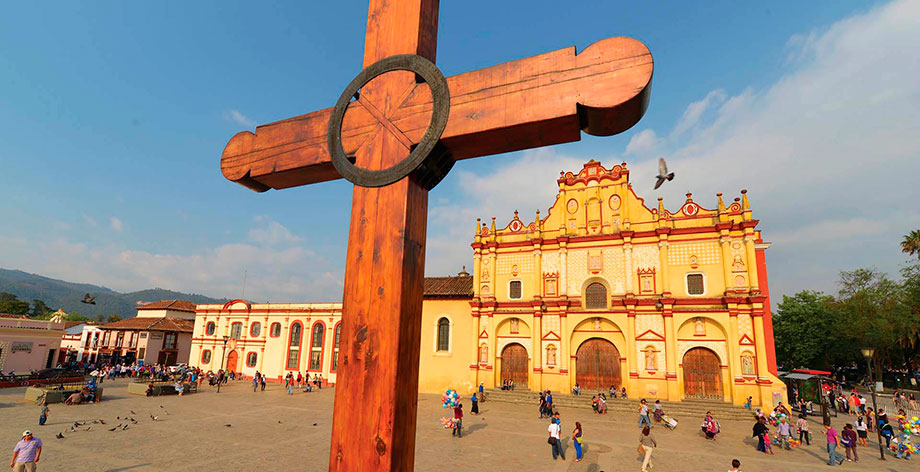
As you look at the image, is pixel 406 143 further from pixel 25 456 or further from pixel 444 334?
pixel 444 334

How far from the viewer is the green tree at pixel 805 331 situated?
124 feet

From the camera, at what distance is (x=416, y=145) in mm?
1785

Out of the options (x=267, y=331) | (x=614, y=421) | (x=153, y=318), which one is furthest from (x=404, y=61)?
(x=153, y=318)

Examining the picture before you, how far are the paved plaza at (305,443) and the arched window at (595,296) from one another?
22.1 feet

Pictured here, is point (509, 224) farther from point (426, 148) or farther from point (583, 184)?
point (426, 148)

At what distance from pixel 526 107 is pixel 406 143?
532 millimetres

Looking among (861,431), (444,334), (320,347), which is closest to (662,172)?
(861,431)

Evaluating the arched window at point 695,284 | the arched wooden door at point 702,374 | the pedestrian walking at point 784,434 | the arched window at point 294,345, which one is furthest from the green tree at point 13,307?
the pedestrian walking at point 784,434

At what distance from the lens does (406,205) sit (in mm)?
1728

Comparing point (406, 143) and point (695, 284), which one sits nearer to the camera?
point (406, 143)

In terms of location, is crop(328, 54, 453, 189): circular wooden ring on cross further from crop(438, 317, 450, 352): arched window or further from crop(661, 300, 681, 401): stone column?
crop(438, 317, 450, 352): arched window

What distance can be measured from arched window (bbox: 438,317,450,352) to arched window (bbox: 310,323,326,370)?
988cm

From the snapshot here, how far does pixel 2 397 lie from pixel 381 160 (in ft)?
98.3

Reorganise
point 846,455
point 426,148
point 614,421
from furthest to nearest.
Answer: point 614,421 < point 846,455 < point 426,148
